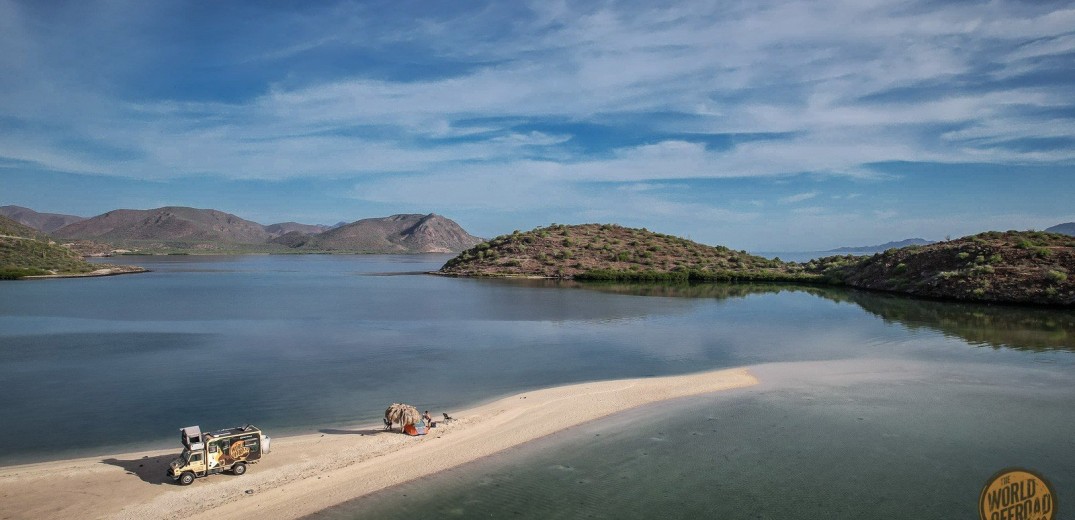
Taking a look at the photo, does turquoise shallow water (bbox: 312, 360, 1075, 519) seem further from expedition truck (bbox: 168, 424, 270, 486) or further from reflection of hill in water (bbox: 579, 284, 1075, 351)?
reflection of hill in water (bbox: 579, 284, 1075, 351)

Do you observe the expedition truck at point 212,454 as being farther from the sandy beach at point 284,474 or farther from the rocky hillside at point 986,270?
the rocky hillside at point 986,270

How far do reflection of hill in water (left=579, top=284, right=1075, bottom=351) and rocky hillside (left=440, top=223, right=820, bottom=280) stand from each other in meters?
14.0

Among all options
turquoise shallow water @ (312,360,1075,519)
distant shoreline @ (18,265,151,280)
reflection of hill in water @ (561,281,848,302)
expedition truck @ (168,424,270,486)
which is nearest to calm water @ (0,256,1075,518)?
turquoise shallow water @ (312,360,1075,519)

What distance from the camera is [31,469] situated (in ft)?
43.1

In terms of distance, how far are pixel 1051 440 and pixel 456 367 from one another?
19257mm

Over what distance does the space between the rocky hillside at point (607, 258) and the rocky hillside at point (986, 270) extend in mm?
13996

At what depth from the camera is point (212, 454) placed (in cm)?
1251

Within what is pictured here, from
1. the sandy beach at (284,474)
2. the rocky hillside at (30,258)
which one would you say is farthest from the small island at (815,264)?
the rocky hillside at (30,258)

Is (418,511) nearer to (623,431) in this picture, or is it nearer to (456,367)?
(623,431)

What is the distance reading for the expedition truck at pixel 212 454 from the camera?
12.4m

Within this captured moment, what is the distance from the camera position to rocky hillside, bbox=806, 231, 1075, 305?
47.6 metres

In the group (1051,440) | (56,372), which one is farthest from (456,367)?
(1051,440)

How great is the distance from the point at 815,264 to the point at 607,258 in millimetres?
31467

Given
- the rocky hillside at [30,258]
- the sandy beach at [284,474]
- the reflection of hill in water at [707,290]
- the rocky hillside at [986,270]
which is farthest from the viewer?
the rocky hillside at [30,258]
